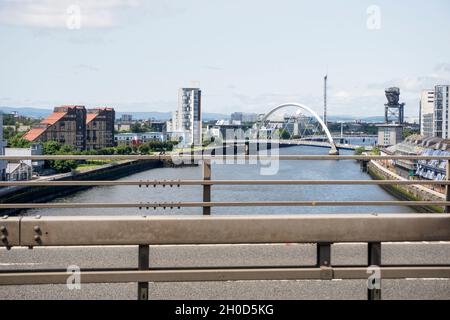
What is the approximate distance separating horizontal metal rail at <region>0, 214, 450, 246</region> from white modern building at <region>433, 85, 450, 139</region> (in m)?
167

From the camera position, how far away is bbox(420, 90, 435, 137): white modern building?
584 feet

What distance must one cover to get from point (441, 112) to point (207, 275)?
568ft

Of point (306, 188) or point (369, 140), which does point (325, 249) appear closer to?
point (306, 188)

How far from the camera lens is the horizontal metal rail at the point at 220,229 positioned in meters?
3.53

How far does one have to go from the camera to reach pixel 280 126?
17738 centimetres

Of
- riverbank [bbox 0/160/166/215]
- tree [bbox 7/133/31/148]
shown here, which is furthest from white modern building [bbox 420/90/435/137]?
tree [bbox 7/133/31/148]

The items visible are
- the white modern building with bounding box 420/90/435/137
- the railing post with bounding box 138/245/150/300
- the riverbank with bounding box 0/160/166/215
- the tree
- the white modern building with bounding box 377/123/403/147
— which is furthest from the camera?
the white modern building with bounding box 420/90/435/137

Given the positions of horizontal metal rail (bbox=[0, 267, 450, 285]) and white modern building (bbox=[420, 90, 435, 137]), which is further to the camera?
white modern building (bbox=[420, 90, 435, 137])

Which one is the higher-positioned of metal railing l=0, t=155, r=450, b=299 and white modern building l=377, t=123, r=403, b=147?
white modern building l=377, t=123, r=403, b=147

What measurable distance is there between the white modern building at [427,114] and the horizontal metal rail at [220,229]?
583ft

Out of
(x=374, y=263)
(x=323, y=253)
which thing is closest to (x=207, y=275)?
(x=323, y=253)

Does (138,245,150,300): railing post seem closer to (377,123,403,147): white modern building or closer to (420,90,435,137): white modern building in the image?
(377,123,403,147): white modern building

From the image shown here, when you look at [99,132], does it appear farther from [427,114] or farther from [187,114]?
[427,114]

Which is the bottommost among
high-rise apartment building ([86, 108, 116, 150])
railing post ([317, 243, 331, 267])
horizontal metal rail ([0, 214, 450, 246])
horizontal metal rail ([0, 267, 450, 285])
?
horizontal metal rail ([0, 267, 450, 285])
